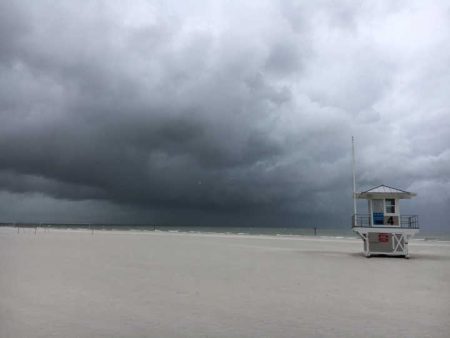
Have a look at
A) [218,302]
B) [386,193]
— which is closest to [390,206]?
[386,193]

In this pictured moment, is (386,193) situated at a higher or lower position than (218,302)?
higher

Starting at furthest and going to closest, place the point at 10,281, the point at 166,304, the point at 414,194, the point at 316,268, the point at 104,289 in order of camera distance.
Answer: the point at 414,194 < the point at 316,268 < the point at 10,281 < the point at 104,289 < the point at 166,304

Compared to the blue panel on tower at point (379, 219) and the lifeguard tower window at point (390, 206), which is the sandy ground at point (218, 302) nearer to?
the blue panel on tower at point (379, 219)

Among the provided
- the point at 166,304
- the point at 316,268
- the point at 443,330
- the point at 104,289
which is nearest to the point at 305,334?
the point at 443,330

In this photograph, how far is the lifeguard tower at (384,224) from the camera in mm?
29062

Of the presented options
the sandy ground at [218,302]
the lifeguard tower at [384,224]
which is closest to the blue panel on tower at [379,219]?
the lifeguard tower at [384,224]

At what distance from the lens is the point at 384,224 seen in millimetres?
29359

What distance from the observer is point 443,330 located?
9.34 meters

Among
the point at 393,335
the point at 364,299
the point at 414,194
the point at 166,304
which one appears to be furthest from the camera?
the point at 414,194

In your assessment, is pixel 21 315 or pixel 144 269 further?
pixel 144 269

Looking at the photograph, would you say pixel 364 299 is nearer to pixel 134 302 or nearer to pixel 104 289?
pixel 134 302

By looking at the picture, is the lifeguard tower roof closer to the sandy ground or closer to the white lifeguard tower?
the white lifeguard tower

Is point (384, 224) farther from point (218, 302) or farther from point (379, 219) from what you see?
point (218, 302)

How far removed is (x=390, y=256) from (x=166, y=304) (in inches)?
938
